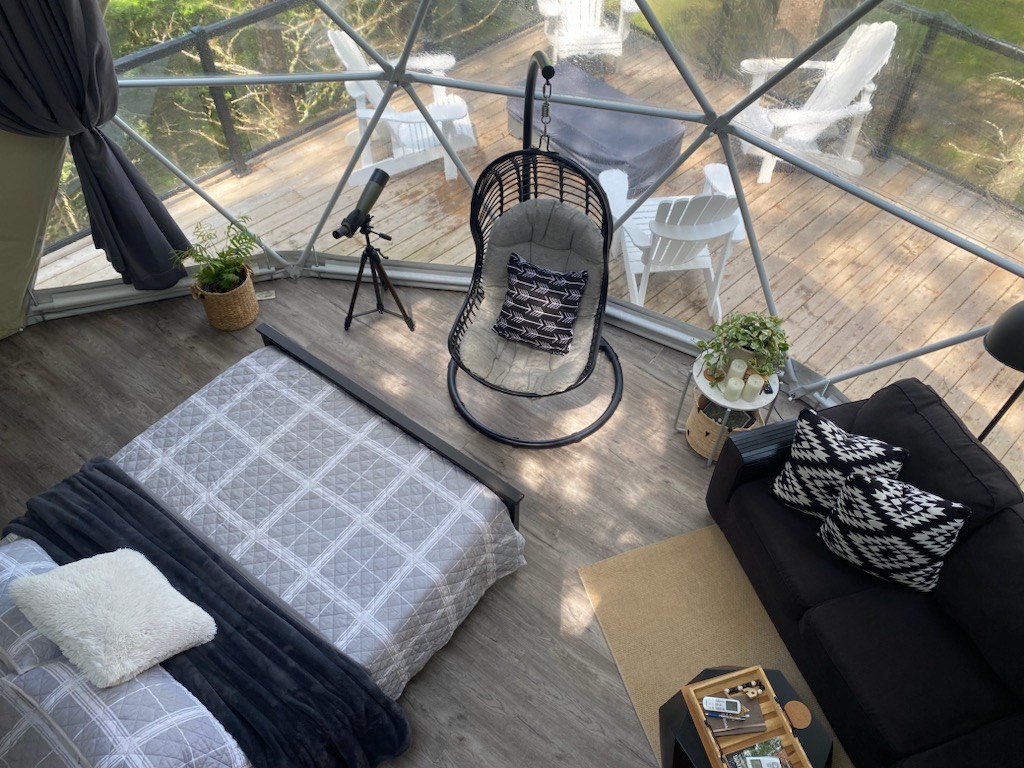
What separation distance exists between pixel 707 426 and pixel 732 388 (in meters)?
0.37

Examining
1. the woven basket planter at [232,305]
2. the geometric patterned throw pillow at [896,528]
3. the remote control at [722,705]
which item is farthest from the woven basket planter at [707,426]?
the woven basket planter at [232,305]

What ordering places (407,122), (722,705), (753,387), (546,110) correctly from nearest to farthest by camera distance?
(722,705) → (753,387) → (546,110) → (407,122)

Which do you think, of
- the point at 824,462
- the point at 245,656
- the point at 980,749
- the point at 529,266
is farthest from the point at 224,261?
the point at 980,749

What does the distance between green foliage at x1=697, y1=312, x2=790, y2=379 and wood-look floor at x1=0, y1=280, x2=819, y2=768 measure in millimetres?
694

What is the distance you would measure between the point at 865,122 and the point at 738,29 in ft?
2.31

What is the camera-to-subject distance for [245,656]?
9.30ft

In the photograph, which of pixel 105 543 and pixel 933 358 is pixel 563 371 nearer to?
pixel 933 358

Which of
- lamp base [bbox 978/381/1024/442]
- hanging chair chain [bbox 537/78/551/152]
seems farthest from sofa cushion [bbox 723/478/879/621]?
hanging chair chain [bbox 537/78/551/152]

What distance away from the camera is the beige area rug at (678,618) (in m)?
3.37

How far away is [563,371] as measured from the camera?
4039mm

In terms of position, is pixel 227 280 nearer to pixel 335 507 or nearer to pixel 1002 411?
pixel 335 507

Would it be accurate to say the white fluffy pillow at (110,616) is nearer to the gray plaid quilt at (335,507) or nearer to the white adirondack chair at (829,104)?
the gray plaid quilt at (335,507)

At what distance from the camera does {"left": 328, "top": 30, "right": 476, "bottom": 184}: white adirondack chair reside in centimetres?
423

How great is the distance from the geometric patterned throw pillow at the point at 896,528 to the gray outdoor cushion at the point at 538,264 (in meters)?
1.47
